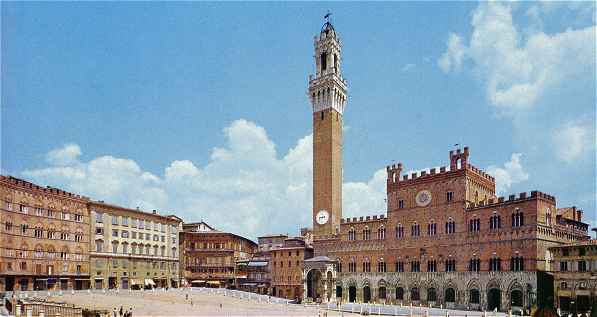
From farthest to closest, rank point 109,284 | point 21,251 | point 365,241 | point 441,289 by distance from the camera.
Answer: point 109,284, point 365,241, point 21,251, point 441,289

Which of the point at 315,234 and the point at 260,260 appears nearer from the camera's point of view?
the point at 315,234

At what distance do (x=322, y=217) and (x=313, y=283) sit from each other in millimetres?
10997

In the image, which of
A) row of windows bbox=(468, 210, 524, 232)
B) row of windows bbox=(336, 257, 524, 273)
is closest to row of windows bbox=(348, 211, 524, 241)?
row of windows bbox=(468, 210, 524, 232)

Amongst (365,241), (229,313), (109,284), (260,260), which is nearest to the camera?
(229,313)

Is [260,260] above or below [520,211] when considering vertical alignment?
below

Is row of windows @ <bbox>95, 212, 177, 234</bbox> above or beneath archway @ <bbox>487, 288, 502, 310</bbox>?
above

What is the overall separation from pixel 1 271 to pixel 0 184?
1112cm

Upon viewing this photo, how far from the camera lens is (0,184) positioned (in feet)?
220

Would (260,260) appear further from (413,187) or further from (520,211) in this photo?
(520,211)

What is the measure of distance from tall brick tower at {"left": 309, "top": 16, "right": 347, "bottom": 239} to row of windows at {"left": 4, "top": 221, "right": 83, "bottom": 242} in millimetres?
36680

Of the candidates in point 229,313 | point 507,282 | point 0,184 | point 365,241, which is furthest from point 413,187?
point 0,184

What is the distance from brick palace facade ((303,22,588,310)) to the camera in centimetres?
5656

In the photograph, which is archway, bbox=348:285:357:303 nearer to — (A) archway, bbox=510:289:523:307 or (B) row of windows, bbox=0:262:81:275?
(A) archway, bbox=510:289:523:307

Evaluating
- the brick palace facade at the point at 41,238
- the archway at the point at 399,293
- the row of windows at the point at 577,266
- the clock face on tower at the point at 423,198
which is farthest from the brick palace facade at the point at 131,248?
the row of windows at the point at 577,266
